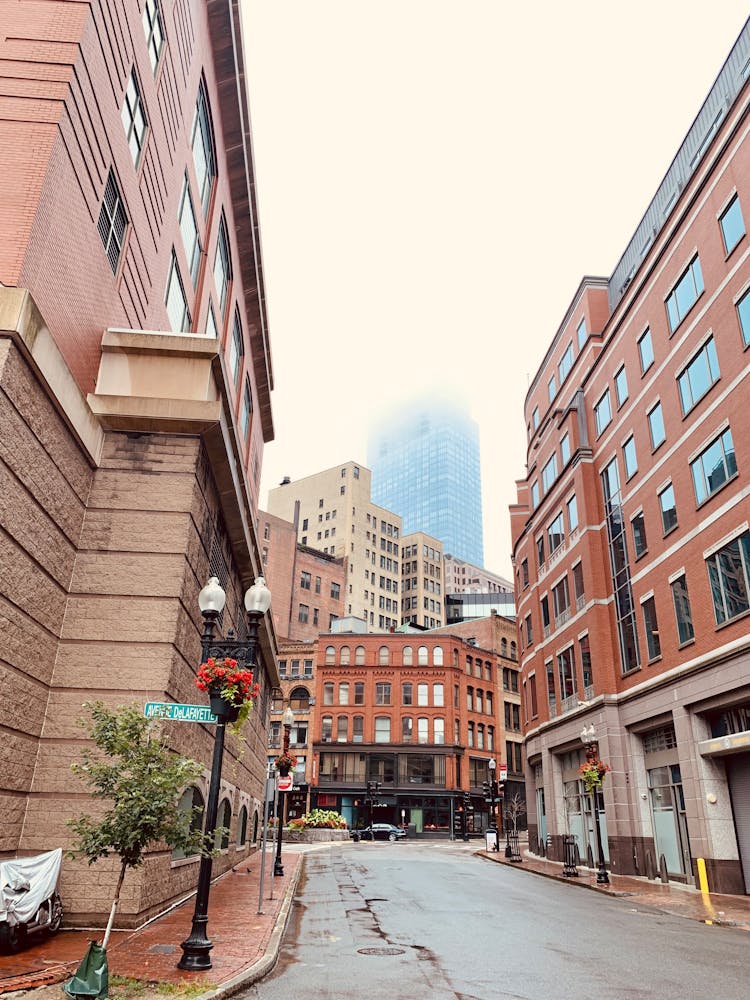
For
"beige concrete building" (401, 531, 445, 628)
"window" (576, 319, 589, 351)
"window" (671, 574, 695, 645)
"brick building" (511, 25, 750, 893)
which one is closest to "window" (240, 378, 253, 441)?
"brick building" (511, 25, 750, 893)

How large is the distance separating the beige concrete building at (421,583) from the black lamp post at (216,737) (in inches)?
4075

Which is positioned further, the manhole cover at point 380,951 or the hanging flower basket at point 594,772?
the hanging flower basket at point 594,772

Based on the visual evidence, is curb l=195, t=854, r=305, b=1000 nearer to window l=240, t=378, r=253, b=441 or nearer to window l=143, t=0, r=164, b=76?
window l=143, t=0, r=164, b=76

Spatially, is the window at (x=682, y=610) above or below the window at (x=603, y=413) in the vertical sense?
Result: below

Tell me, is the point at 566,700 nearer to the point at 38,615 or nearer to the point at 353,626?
the point at 38,615

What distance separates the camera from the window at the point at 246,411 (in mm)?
32366

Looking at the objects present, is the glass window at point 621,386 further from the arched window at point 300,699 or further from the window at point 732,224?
the arched window at point 300,699

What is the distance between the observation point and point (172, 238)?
1920 centimetres

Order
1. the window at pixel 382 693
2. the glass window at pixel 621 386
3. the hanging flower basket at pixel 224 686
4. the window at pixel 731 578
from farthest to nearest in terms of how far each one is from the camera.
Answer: the window at pixel 382 693 < the glass window at pixel 621 386 < the window at pixel 731 578 < the hanging flower basket at pixel 224 686

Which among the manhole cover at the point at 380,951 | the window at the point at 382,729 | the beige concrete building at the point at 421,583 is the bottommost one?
the manhole cover at the point at 380,951

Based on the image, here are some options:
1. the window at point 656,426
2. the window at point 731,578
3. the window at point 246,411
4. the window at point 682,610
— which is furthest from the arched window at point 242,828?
the window at point 656,426

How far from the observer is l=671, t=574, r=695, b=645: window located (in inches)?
971

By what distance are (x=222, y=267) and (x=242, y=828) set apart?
868 inches

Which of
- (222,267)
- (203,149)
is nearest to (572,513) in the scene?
(222,267)
